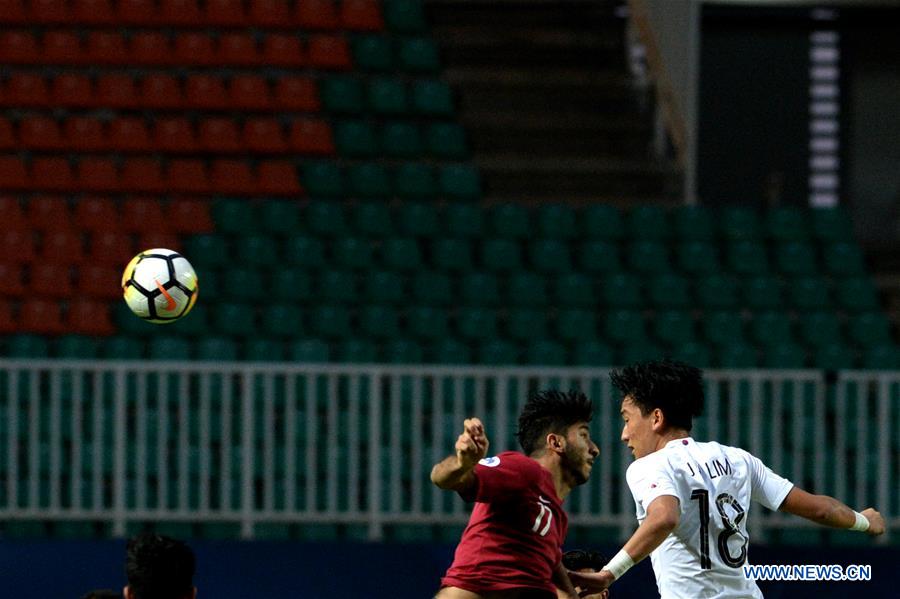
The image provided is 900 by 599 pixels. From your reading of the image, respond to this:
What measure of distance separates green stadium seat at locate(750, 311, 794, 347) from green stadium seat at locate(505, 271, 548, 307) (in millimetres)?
1800

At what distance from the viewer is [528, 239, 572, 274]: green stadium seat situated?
1291cm

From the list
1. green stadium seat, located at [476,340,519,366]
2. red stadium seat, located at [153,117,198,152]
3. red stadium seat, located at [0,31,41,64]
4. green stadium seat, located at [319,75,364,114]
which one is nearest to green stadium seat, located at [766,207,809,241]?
green stadium seat, located at [476,340,519,366]

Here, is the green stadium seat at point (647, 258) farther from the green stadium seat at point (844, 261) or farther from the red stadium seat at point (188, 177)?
the red stadium seat at point (188, 177)

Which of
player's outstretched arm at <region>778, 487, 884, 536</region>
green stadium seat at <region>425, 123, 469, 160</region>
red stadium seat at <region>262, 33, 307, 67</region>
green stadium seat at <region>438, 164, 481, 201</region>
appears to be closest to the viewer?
player's outstretched arm at <region>778, 487, 884, 536</region>

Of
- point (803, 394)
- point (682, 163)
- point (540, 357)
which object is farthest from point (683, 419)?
point (682, 163)

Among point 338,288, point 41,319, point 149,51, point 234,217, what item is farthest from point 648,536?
point 149,51

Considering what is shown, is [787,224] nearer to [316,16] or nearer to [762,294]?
[762,294]

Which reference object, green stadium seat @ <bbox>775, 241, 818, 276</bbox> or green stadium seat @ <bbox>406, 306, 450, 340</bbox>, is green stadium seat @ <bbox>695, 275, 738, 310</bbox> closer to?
green stadium seat @ <bbox>775, 241, 818, 276</bbox>

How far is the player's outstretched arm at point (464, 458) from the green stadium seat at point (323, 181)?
31.4ft

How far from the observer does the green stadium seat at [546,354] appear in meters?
11.8

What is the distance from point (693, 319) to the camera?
12.6 m

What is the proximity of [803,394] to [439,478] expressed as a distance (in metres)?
6.55

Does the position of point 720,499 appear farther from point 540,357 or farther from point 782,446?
point 540,357

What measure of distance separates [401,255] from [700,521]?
320 inches
